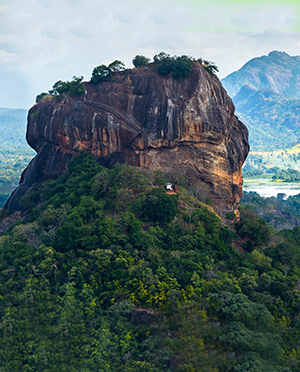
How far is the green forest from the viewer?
54.0 ft

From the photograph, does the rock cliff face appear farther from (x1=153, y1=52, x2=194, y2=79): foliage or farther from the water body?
the water body

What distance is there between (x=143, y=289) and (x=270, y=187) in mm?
86666

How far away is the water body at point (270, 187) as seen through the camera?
91812 mm

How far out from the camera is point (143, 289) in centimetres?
1930

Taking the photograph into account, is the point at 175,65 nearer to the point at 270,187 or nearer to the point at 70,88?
the point at 70,88

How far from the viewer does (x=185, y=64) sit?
33281mm

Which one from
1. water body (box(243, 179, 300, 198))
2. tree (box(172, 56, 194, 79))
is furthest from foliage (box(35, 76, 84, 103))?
water body (box(243, 179, 300, 198))

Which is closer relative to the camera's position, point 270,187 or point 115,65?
point 115,65

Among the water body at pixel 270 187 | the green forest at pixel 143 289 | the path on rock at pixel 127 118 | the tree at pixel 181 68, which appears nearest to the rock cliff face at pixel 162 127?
the path on rock at pixel 127 118

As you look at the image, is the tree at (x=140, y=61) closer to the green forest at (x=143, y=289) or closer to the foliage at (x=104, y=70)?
the foliage at (x=104, y=70)

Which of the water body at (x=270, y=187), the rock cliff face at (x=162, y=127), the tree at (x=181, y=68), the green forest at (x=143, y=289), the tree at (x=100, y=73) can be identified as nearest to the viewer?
the green forest at (x=143, y=289)

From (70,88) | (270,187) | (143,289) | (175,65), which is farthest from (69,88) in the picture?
(270,187)

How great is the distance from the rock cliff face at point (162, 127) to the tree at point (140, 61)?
137 centimetres

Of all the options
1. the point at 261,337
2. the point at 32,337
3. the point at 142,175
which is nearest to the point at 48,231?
the point at 142,175
